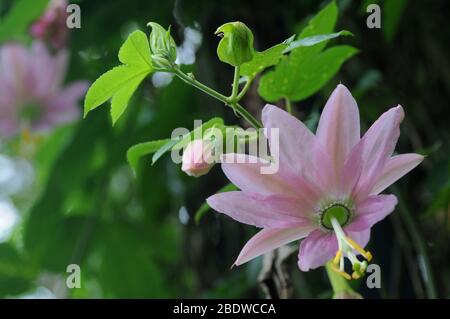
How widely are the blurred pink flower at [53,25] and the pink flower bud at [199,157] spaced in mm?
681

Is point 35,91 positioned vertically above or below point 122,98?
above

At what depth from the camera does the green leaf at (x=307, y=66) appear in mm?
627

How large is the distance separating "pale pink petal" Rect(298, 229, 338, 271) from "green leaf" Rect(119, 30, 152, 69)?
173 mm

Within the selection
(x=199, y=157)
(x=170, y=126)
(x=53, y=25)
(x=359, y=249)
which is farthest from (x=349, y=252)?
(x=53, y=25)

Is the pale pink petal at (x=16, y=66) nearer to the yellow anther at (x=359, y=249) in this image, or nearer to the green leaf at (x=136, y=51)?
the green leaf at (x=136, y=51)

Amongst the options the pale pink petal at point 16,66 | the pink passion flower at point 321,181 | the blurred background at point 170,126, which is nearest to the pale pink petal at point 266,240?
the pink passion flower at point 321,181

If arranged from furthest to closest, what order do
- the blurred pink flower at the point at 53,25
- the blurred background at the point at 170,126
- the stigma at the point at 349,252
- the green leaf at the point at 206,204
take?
the blurred pink flower at the point at 53,25 → the blurred background at the point at 170,126 → the green leaf at the point at 206,204 → the stigma at the point at 349,252

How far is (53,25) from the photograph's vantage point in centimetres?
114

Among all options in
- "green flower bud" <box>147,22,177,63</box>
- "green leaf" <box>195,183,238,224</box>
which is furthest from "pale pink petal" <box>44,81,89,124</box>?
"green flower bud" <box>147,22,177,63</box>

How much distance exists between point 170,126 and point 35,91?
0.25 meters

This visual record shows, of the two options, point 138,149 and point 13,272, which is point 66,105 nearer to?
point 13,272

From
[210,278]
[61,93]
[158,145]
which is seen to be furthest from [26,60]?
[158,145]

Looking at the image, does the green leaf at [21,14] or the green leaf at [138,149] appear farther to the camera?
the green leaf at [21,14]

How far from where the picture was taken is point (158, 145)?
0.57 meters
